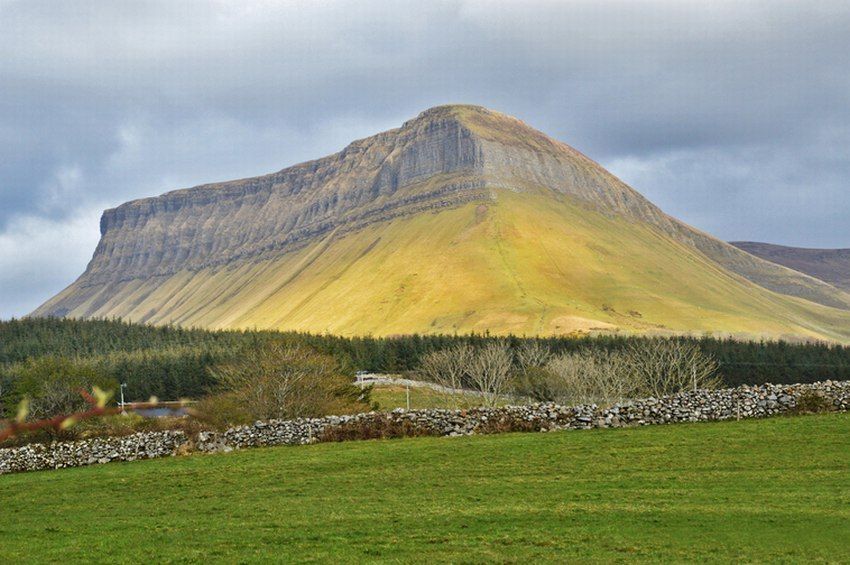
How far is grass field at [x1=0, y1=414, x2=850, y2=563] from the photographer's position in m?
17.9

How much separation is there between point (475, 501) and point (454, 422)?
549 inches

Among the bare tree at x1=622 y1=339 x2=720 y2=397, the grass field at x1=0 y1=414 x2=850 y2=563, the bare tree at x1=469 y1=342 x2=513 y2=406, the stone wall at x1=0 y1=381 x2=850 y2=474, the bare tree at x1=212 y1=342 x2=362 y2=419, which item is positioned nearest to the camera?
the grass field at x1=0 y1=414 x2=850 y2=563

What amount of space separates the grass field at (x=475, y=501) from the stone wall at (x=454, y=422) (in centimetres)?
164

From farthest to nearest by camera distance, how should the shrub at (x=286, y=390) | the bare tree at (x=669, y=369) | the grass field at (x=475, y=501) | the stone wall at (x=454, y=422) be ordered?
the bare tree at (x=669, y=369) → the shrub at (x=286, y=390) → the stone wall at (x=454, y=422) → the grass field at (x=475, y=501)

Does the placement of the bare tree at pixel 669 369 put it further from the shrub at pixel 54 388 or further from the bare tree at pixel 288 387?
the shrub at pixel 54 388

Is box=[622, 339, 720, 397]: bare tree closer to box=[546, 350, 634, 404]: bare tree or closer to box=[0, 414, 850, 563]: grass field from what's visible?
box=[546, 350, 634, 404]: bare tree

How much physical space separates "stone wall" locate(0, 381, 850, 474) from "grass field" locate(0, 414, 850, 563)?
1643 millimetres

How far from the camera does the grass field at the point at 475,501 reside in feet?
58.9

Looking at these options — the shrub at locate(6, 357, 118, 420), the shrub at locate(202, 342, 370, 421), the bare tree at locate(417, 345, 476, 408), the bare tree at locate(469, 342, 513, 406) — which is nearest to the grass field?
the shrub at locate(202, 342, 370, 421)

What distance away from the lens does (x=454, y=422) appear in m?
36.7

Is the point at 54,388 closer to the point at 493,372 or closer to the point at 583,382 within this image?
the point at 493,372

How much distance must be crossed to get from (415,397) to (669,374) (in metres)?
36.2

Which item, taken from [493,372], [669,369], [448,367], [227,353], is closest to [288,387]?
[493,372]

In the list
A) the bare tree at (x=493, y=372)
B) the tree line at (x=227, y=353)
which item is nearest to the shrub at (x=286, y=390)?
the bare tree at (x=493, y=372)
